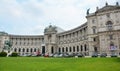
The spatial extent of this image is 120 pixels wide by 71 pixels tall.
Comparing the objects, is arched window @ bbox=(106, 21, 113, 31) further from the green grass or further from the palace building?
the green grass

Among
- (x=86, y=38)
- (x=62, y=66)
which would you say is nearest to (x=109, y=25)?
(x=86, y=38)

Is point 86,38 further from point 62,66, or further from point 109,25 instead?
point 62,66

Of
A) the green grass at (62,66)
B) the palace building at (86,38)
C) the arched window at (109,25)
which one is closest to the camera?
the green grass at (62,66)

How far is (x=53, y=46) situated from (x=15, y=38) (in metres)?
38.0

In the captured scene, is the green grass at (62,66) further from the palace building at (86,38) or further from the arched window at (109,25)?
the arched window at (109,25)

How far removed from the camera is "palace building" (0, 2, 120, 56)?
77.9m

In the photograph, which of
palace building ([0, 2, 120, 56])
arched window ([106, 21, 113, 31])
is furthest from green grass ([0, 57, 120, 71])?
arched window ([106, 21, 113, 31])

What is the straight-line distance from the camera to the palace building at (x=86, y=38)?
7794cm

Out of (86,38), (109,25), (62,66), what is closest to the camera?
(62,66)

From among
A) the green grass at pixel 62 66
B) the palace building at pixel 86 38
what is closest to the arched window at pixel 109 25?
the palace building at pixel 86 38

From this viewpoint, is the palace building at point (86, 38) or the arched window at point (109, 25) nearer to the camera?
the palace building at point (86, 38)

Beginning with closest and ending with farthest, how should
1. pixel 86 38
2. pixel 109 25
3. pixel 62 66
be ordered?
pixel 62 66 → pixel 109 25 → pixel 86 38

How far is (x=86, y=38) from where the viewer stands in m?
95.8

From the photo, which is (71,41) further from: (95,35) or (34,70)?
(34,70)
